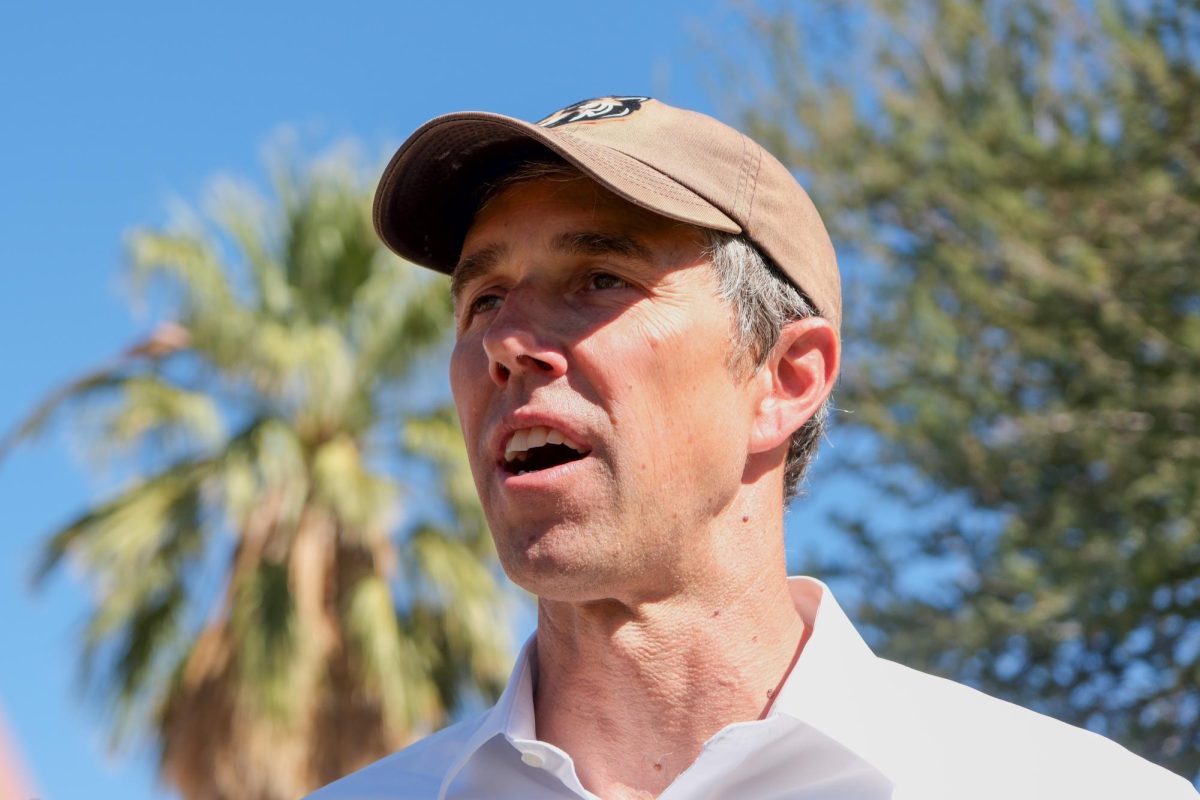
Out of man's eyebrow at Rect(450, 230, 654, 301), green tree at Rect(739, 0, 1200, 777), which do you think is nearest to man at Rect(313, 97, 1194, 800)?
man's eyebrow at Rect(450, 230, 654, 301)

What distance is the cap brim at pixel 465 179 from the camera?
2.04 metres

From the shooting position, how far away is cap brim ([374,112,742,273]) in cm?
204

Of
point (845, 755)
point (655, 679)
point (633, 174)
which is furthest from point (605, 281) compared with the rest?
point (845, 755)

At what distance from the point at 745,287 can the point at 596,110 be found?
362mm

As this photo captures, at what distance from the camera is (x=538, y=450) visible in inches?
82.8

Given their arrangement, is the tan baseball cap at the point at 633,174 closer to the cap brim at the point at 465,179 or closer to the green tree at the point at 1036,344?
the cap brim at the point at 465,179

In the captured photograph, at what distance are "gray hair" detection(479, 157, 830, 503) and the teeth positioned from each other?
0.30m

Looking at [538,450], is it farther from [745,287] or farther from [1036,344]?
[1036,344]

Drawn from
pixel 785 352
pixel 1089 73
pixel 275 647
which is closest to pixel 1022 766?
pixel 785 352

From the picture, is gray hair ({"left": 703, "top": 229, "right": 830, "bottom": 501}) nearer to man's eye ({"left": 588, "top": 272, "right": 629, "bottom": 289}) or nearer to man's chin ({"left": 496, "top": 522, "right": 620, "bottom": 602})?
man's eye ({"left": 588, "top": 272, "right": 629, "bottom": 289})

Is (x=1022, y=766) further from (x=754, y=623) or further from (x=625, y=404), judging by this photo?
(x=625, y=404)

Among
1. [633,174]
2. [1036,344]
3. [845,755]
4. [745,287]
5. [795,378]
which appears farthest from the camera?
[1036,344]

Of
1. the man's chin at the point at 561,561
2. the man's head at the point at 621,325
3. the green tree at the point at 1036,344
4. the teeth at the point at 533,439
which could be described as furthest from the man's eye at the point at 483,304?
the green tree at the point at 1036,344

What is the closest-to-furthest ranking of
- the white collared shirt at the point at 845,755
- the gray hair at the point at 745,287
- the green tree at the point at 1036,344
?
the white collared shirt at the point at 845,755, the gray hair at the point at 745,287, the green tree at the point at 1036,344
